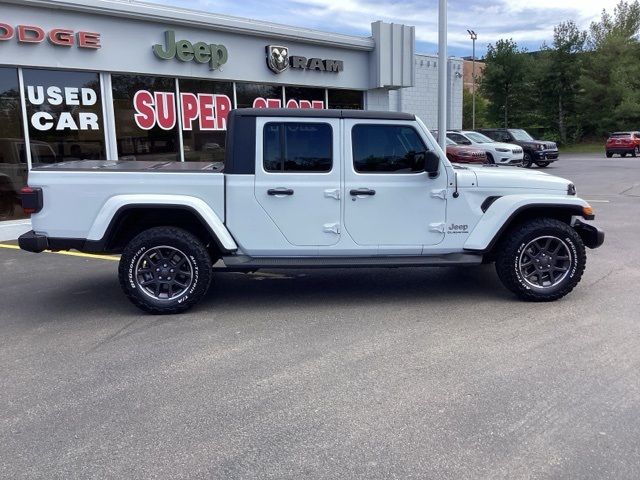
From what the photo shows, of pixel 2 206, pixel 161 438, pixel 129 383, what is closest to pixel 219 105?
pixel 2 206

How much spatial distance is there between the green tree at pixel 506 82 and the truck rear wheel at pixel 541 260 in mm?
49084

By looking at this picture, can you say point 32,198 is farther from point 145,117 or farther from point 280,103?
point 280,103

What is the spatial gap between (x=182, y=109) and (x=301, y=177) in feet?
24.7

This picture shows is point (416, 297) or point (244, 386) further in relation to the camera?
point (416, 297)

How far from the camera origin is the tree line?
47.6 metres

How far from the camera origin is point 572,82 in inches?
1983

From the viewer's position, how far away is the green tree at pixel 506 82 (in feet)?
164

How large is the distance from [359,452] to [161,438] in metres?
1.13

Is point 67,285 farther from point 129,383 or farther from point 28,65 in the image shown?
point 28,65

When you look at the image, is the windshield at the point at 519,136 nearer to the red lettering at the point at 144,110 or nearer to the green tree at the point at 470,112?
the red lettering at the point at 144,110

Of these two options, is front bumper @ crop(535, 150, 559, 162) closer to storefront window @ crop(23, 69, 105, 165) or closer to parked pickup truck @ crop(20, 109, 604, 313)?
storefront window @ crop(23, 69, 105, 165)

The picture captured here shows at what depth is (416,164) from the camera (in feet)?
18.2

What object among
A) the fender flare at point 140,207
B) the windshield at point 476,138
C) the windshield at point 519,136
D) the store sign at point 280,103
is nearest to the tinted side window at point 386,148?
the fender flare at point 140,207

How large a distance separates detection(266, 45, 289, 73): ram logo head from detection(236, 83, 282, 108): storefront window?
0.49 metres
